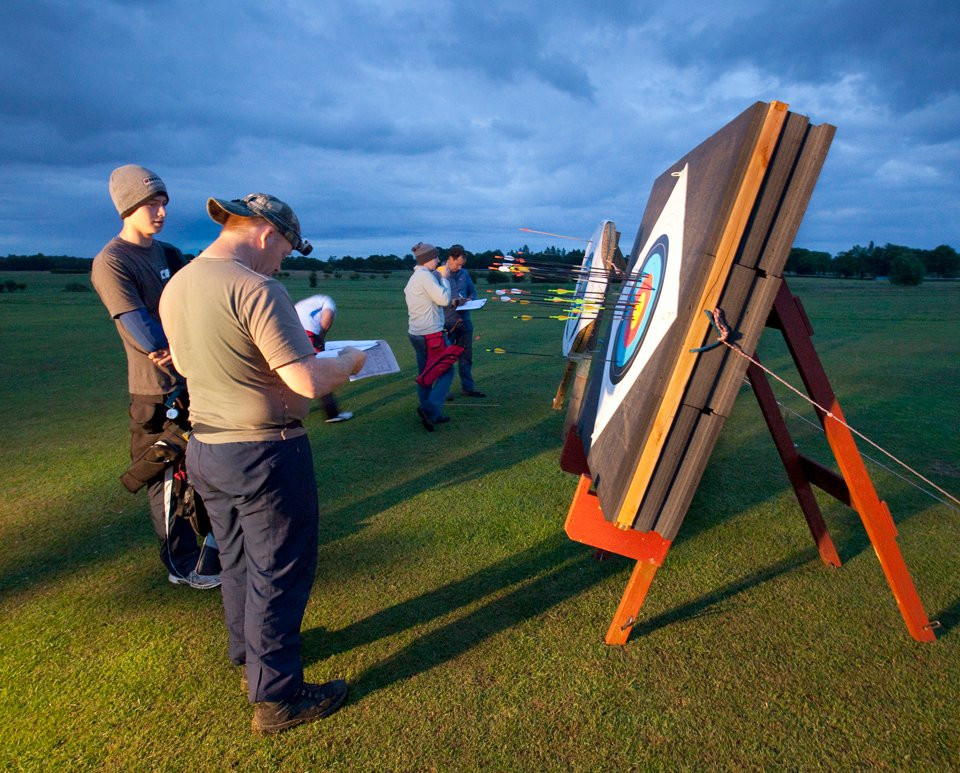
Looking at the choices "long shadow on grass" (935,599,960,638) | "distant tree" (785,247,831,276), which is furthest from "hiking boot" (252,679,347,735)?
"distant tree" (785,247,831,276)

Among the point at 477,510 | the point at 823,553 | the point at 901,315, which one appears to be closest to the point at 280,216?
the point at 477,510

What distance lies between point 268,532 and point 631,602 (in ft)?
5.18

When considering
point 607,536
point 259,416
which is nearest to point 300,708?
point 259,416

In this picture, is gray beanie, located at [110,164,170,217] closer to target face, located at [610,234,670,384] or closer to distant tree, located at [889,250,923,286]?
target face, located at [610,234,670,384]

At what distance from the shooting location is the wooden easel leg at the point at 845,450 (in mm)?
2398

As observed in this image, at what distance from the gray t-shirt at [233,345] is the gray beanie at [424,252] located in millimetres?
4313

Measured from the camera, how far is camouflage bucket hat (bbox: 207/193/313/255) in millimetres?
1995

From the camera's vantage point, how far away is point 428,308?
20.4 ft

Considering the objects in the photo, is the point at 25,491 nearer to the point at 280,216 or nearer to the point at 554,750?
the point at 280,216

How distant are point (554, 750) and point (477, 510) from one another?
210 centimetres

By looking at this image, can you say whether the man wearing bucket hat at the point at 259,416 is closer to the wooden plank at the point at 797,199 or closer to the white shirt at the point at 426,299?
the wooden plank at the point at 797,199

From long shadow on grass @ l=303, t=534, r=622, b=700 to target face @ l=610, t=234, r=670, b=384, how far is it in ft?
3.90

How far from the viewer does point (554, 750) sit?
2.12 m

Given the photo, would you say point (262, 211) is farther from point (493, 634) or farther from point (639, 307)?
point (493, 634)
